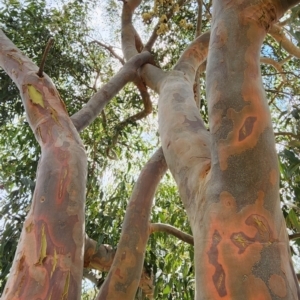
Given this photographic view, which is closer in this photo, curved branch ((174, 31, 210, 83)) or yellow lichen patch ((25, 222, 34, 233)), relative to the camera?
yellow lichen patch ((25, 222, 34, 233))

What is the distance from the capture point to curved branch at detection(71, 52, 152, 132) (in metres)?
1.93

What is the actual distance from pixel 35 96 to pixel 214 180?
1025mm

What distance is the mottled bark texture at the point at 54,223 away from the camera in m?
1.10

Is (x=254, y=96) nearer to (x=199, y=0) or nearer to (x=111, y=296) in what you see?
(x=111, y=296)

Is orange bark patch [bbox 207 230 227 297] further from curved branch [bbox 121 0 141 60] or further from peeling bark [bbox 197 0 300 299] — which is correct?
curved branch [bbox 121 0 141 60]

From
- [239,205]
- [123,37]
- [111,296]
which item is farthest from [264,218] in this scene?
[123,37]

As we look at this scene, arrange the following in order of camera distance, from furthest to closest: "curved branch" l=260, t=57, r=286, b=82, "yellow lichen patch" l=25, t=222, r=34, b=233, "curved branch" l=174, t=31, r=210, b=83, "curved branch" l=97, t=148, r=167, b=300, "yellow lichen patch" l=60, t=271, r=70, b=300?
"curved branch" l=260, t=57, r=286, b=82, "curved branch" l=174, t=31, r=210, b=83, "curved branch" l=97, t=148, r=167, b=300, "yellow lichen patch" l=25, t=222, r=34, b=233, "yellow lichen patch" l=60, t=271, r=70, b=300

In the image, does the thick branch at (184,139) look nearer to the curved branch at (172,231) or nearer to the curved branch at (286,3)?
the curved branch at (286,3)

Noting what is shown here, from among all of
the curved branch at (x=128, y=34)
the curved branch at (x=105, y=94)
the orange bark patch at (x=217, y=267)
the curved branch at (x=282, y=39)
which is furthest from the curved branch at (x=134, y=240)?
the curved branch at (x=282, y=39)

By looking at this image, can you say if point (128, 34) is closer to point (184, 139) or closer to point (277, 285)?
point (184, 139)

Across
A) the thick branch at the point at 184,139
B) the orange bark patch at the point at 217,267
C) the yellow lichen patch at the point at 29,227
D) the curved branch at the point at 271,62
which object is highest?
the curved branch at the point at 271,62

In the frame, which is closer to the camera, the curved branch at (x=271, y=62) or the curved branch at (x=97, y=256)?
the curved branch at (x=97, y=256)

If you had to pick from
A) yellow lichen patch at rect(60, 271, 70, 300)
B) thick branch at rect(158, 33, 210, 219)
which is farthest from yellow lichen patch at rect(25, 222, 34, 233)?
thick branch at rect(158, 33, 210, 219)

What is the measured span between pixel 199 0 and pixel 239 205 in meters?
2.69
